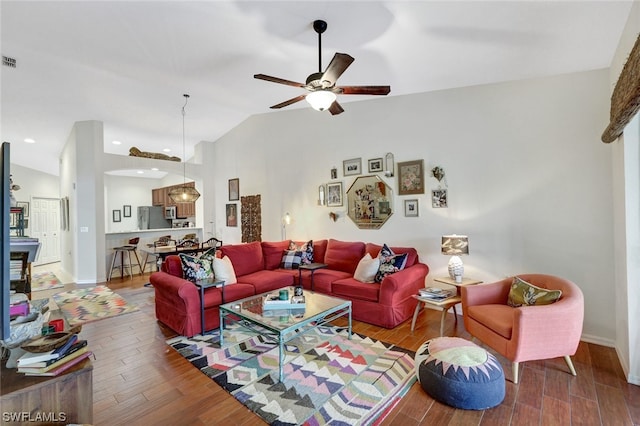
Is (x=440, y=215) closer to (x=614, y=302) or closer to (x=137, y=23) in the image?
(x=614, y=302)

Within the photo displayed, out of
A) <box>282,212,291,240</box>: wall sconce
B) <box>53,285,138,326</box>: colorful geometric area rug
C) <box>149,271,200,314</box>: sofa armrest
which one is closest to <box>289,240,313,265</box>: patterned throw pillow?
<box>282,212,291,240</box>: wall sconce

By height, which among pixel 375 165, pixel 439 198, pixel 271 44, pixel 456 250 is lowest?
pixel 456 250

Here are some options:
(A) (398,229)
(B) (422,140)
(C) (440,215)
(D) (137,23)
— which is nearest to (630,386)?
(C) (440,215)

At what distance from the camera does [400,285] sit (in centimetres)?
342

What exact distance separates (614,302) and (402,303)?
206 centimetres

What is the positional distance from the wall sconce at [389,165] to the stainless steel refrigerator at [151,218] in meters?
8.08

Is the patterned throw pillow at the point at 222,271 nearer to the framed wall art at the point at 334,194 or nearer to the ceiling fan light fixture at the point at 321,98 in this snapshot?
the framed wall art at the point at 334,194

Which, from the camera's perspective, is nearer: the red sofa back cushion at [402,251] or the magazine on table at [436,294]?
the magazine on table at [436,294]

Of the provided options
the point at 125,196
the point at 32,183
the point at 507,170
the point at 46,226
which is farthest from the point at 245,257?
the point at 32,183

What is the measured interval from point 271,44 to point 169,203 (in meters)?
7.60

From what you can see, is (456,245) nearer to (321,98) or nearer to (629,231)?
(629,231)

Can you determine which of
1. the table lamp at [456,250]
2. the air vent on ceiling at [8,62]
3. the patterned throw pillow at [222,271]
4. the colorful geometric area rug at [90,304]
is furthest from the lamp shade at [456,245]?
the air vent on ceiling at [8,62]

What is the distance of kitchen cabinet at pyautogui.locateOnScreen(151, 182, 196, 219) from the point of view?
8.67 metres

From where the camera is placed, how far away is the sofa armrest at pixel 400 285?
3.37 meters
